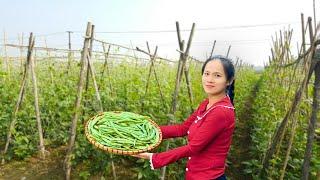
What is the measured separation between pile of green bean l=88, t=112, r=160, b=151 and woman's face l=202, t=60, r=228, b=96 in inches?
23.9

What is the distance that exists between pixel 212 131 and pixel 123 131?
2.52 feet

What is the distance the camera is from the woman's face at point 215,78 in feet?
8.25

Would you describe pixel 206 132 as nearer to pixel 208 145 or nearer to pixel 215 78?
pixel 208 145

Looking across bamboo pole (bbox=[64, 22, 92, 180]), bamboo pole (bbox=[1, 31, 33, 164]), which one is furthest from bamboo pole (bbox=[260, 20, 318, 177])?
bamboo pole (bbox=[1, 31, 33, 164])

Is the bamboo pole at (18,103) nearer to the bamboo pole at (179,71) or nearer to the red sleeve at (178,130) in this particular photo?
the bamboo pole at (179,71)

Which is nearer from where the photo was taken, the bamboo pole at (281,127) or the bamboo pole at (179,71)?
the bamboo pole at (281,127)

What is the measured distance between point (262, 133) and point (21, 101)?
3.95 metres

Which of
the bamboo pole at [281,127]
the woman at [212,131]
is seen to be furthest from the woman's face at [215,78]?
the bamboo pole at [281,127]

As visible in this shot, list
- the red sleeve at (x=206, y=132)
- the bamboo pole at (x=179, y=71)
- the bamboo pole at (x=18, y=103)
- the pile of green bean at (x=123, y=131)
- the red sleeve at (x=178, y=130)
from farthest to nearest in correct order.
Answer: the bamboo pole at (x=18, y=103)
the bamboo pole at (x=179, y=71)
the red sleeve at (x=178, y=130)
the pile of green bean at (x=123, y=131)
the red sleeve at (x=206, y=132)

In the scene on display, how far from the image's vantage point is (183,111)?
6035mm

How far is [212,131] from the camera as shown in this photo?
8.03ft

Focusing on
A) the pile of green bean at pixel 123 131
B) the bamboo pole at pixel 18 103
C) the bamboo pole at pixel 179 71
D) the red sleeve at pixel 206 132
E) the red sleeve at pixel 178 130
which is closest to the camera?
the red sleeve at pixel 206 132

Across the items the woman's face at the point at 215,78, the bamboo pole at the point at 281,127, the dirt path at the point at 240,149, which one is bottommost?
the dirt path at the point at 240,149

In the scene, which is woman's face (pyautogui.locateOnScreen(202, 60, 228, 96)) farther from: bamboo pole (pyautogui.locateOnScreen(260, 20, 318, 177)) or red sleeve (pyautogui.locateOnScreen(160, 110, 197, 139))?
bamboo pole (pyautogui.locateOnScreen(260, 20, 318, 177))
